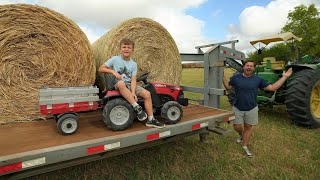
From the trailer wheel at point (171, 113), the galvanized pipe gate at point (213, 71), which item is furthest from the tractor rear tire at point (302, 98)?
the trailer wheel at point (171, 113)

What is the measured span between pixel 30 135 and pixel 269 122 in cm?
519

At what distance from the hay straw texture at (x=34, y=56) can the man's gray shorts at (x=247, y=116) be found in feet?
8.26

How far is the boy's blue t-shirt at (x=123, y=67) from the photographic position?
11.5ft

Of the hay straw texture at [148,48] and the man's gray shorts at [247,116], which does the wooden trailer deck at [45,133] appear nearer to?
the man's gray shorts at [247,116]

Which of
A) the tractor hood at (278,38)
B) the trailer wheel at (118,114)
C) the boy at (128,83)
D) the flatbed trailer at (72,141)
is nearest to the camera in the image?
the flatbed trailer at (72,141)

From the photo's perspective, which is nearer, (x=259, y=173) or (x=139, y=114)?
(x=139, y=114)

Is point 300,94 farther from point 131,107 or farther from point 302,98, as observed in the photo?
point 131,107

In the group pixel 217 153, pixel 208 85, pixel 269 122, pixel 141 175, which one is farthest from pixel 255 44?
pixel 141 175

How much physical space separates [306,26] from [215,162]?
3009 centimetres

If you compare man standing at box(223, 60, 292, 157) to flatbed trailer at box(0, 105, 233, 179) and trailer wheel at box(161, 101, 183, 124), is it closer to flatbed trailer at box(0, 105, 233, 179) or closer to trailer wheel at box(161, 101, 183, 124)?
flatbed trailer at box(0, 105, 233, 179)

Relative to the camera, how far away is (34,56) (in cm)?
381

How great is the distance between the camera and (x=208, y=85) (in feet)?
15.5

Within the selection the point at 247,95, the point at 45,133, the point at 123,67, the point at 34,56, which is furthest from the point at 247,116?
Answer: the point at 34,56

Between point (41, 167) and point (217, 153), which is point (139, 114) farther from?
point (217, 153)
